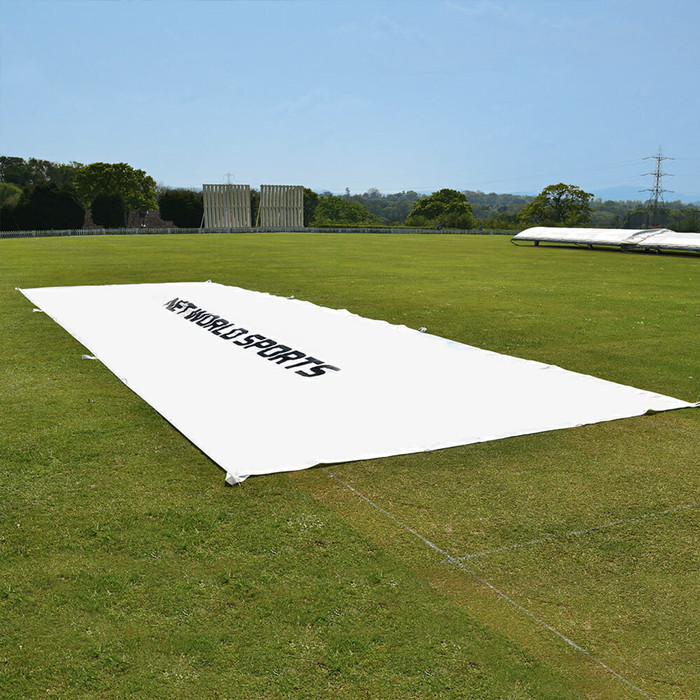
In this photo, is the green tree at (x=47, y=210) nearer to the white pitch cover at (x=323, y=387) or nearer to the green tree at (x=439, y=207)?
the green tree at (x=439, y=207)

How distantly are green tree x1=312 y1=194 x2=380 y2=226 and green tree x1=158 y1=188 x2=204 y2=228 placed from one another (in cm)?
2830

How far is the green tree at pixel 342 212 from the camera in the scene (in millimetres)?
106125

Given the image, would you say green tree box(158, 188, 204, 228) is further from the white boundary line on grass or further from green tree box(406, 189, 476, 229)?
the white boundary line on grass

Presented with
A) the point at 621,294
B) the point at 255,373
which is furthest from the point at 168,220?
the point at 255,373

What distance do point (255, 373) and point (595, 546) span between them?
3.78 m

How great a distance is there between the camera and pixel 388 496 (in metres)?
3.84

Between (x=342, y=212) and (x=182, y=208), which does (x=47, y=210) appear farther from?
(x=342, y=212)

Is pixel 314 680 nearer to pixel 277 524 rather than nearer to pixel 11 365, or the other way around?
pixel 277 524

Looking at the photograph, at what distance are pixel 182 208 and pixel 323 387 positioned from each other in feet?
218

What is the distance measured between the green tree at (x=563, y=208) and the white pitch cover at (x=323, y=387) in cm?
7179

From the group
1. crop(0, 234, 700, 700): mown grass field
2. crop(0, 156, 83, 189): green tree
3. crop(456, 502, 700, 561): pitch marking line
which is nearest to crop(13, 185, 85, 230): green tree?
crop(0, 156, 83, 189): green tree

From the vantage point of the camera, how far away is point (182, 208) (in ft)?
225

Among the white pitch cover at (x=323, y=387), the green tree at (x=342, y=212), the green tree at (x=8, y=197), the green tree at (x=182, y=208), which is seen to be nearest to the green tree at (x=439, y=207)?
the green tree at (x=342, y=212)

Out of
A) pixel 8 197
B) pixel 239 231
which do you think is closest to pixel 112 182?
pixel 8 197
